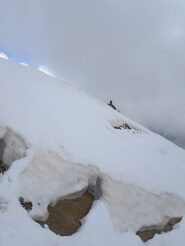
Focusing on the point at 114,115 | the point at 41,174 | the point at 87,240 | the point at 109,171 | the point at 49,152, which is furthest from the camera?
the point at 114,115

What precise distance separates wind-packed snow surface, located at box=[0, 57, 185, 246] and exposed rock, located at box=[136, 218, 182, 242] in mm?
140

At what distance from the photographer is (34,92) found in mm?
11664

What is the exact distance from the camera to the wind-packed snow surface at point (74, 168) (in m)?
7.38

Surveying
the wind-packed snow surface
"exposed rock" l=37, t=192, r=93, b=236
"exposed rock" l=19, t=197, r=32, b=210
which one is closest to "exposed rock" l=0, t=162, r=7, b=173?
the wind-packed snow surface

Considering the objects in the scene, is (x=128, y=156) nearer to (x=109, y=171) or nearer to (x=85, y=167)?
(x=109, y=171)

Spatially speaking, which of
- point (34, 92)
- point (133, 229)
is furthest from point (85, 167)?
point (34, 92)

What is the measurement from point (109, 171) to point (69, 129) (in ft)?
5.55

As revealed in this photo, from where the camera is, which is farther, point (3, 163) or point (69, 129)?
point (69, 129)

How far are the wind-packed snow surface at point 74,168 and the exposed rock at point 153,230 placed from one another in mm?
140

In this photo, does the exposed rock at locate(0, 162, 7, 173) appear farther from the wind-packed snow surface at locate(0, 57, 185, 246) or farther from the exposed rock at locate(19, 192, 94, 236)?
the exposed rock at locate(19, 192, 94, 236)

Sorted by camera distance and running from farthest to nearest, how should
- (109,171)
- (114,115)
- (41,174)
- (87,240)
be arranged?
(114,115) < (109,171) < (41,174) < (87,240)

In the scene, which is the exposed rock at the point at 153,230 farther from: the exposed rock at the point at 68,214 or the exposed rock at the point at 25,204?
the exposed rock at the point at 25,204

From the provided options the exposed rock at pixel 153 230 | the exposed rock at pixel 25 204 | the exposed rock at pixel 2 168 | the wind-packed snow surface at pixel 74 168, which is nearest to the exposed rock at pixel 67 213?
the exposed rock at pixel 25 204

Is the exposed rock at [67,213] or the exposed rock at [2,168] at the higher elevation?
the exposed rock at [2,168]
